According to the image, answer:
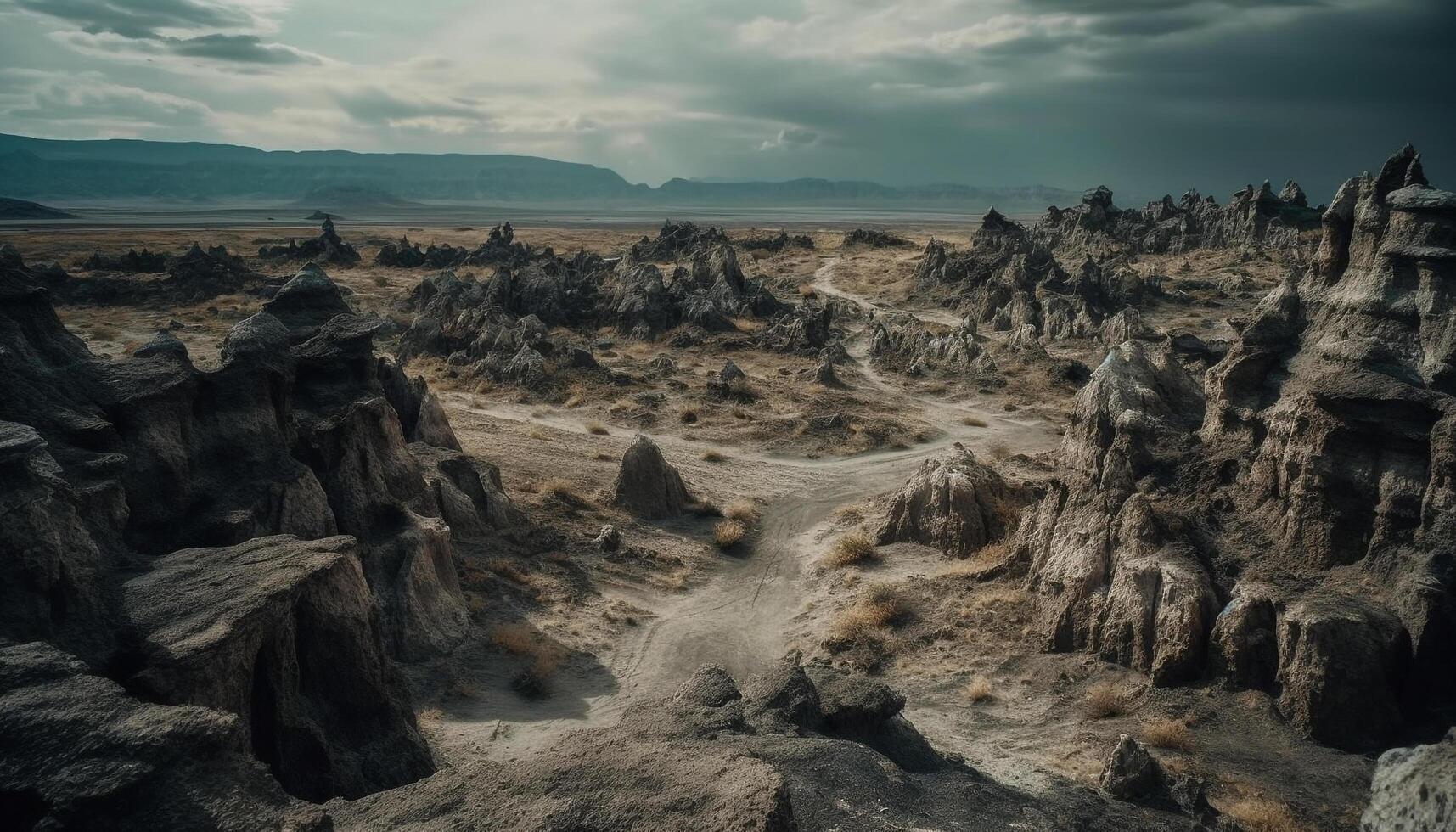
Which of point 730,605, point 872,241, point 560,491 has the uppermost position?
point 872,241

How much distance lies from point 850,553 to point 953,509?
2.94 metres

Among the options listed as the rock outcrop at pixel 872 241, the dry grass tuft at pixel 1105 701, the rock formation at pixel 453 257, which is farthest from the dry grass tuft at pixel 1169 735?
the rock outcrop at pixel 872 241

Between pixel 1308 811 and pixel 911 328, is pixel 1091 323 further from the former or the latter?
pixel 1308 811

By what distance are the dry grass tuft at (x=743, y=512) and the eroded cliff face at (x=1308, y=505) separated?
32.6ft

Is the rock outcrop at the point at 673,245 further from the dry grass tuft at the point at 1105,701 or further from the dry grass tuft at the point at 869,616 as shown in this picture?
the dry grass tuft at the point at 1105,701

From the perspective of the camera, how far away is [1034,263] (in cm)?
7338

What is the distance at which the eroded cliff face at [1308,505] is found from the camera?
A: 15312 millimetres

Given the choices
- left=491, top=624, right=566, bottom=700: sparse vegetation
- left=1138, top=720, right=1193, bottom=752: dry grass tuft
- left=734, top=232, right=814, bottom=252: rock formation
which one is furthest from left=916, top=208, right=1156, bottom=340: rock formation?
left=491, top=624, right=566, bottom=700: sparse vegetation

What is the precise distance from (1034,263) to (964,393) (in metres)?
31.0

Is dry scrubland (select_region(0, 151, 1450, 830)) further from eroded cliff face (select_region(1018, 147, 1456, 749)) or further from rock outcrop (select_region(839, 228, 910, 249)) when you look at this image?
rock outcrop (select_region(839, 228, 910, 249))

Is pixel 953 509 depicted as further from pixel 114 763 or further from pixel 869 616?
pixel 114 763

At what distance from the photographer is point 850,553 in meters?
25.5

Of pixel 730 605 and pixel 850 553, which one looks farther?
pixel 850 553

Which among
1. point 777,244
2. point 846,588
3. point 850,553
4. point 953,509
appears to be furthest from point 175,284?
Result: point 953,509
